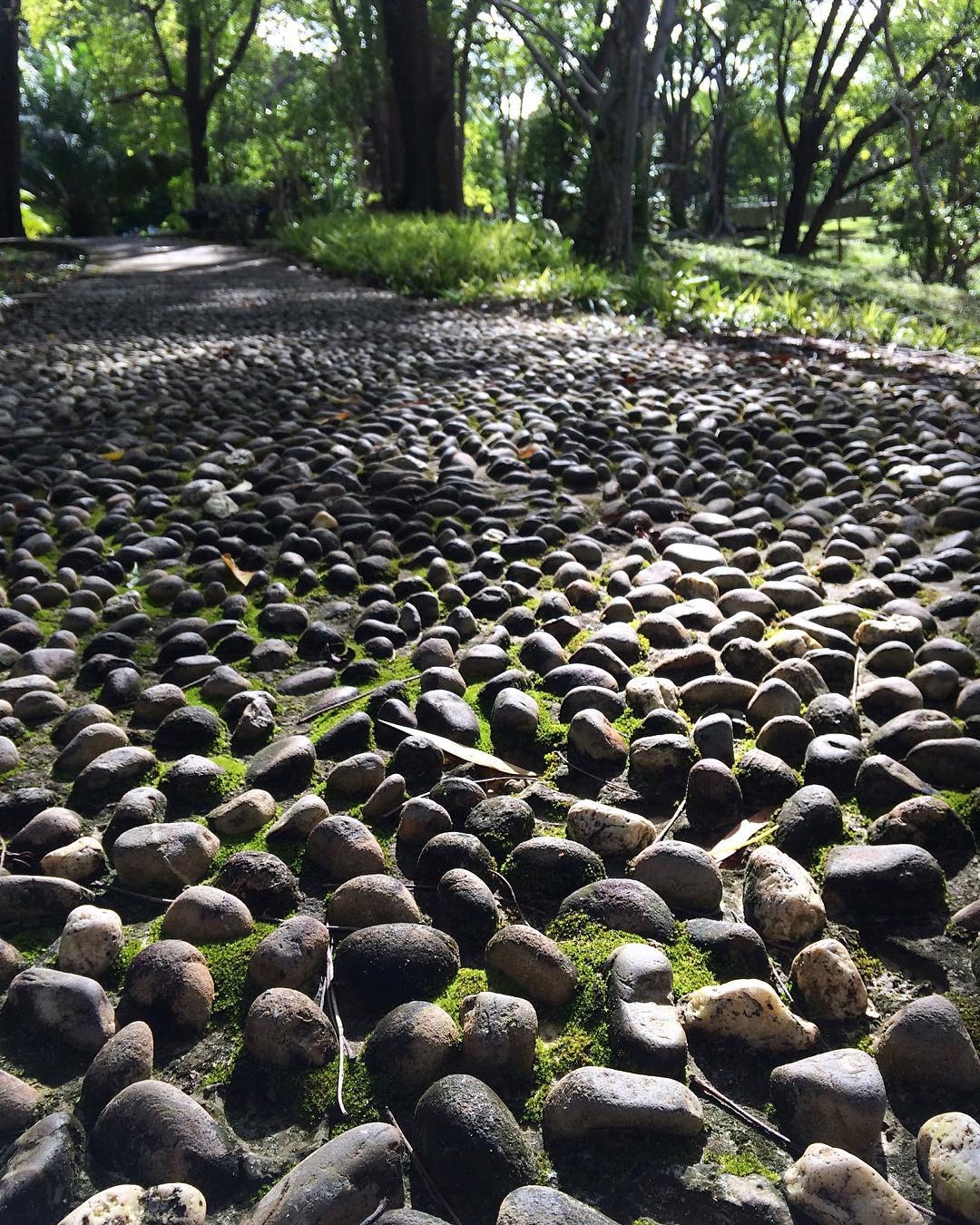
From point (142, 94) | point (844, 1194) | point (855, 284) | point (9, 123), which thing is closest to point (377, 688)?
point (844, 1194)

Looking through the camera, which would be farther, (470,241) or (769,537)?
(470,241)

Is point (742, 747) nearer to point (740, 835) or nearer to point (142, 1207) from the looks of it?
point (740, 835)

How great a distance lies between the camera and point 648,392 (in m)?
4.83

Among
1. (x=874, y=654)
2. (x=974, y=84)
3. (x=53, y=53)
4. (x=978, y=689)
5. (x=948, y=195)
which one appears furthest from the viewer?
(x=53, y=53)

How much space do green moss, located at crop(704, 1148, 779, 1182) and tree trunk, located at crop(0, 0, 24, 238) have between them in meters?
14.6

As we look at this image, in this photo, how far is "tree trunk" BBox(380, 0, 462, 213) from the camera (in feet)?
45.9

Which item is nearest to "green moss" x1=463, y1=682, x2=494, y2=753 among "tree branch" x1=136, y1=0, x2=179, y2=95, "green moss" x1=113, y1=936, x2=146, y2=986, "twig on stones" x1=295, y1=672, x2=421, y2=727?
"twig on stones" x1=295, y1=672, x2=421, y2=727

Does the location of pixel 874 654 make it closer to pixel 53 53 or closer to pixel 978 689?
pixel 978 689

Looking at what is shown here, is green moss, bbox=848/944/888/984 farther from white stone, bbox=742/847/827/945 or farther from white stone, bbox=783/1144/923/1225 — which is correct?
white stone, bbox=783/1144/923/1225

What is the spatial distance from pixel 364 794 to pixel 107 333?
6.66 metres

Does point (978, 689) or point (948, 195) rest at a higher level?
point (948, 195)

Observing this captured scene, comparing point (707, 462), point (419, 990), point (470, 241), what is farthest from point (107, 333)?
point (419, 990)

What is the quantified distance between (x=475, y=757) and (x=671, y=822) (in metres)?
0.37

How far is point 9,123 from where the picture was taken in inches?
541
